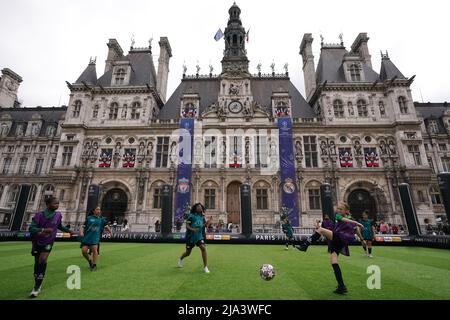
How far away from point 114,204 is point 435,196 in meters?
39.5

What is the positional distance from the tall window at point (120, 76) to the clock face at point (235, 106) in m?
15.1

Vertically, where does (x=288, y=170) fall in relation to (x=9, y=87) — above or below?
below

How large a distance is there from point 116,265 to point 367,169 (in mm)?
27203

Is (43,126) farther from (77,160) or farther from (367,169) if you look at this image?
(367,169)

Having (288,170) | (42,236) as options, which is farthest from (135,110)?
(42,236)

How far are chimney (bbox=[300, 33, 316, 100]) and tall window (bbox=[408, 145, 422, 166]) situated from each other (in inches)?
537

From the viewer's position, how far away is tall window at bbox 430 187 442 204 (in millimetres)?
30361

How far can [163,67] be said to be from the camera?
35.6 meters

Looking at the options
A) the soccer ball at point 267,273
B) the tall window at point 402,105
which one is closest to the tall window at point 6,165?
the soccer ball at point 267,273

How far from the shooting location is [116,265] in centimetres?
768

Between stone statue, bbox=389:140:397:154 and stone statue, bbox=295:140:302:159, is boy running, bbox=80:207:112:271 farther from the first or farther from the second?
stone statue, bbox=389:140:397:154

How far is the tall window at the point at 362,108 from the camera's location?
29397 mm

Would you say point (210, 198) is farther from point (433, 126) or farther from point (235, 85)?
point (433, 126)
